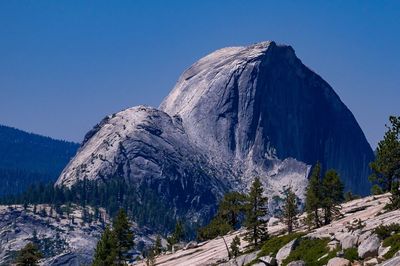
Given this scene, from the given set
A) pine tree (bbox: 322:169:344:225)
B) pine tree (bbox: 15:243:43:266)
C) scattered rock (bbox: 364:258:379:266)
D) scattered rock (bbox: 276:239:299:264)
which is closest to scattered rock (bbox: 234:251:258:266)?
scattered rock (bbox: 276:239:299:264)

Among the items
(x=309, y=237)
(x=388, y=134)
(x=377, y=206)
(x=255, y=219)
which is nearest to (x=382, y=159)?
(x=388, y=134)

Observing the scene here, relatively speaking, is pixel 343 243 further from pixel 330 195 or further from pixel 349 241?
pixel 330 195

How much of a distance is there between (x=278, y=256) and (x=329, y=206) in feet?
89.8

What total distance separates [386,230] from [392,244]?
4.16m

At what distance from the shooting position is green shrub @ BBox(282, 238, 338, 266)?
6708 centimetres

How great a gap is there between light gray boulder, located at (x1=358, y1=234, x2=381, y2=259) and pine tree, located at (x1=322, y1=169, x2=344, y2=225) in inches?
1424

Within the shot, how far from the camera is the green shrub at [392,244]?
58797 millimetres

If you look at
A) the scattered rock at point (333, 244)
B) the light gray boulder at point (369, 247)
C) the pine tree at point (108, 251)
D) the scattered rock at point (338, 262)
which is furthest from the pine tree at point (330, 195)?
the pine tree at point (108, 251)

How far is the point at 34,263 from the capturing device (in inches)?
4141

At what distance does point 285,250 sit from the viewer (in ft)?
251

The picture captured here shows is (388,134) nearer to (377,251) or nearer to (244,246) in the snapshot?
(244,246)

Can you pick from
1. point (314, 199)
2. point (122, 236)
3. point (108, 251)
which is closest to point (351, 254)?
point (314, 199)

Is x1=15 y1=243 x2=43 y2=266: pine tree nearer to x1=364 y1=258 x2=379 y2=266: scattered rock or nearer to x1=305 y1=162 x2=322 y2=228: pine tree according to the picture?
x1=305 y1=162 x2=322 y2=228: pine tree

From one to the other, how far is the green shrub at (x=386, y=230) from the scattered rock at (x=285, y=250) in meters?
12.8
